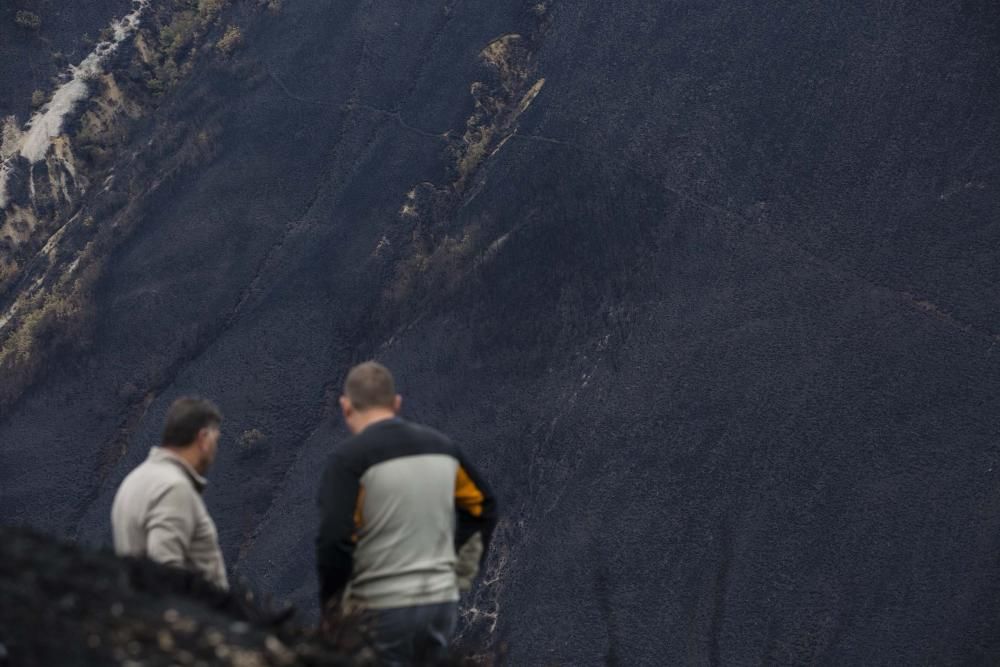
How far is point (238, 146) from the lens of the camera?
21.0 m

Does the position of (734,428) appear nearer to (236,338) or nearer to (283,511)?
(283,511)

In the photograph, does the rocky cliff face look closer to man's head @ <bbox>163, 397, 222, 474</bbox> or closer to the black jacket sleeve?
the black jacket sleeve

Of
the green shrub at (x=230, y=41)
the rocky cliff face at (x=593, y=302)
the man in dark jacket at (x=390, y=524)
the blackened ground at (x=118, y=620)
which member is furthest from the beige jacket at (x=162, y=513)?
the green shrub at (x=230, y=41)

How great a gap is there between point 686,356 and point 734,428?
120cm

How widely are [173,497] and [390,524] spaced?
0.91 metres

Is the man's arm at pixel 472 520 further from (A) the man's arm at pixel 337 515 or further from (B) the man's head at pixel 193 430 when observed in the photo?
(B) the man's head at pixel 193 430

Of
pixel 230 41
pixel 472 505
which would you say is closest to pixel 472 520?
pixel 472 505

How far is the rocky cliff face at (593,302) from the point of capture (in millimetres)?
13336

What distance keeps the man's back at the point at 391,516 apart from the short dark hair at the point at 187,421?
2.03ft

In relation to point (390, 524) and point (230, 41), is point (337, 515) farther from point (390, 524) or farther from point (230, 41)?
point (230, 41)

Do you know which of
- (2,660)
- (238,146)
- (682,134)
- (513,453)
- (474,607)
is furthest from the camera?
(238,146)

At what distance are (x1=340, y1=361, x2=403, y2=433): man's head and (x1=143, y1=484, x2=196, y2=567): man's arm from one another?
762mm

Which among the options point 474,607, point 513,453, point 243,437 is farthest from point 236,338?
point 474,607

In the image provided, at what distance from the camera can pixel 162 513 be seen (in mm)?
5637
